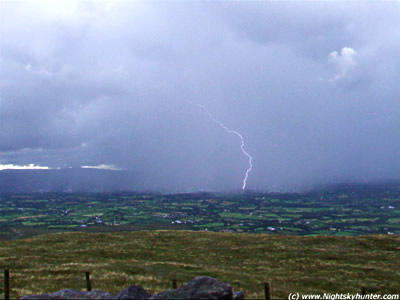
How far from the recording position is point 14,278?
33312 mm

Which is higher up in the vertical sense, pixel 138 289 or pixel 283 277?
pixel 138 289

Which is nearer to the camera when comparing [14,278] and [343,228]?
[14,278]

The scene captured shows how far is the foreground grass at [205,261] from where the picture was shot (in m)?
33.1

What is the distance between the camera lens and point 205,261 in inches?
1887

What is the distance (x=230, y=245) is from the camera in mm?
61781

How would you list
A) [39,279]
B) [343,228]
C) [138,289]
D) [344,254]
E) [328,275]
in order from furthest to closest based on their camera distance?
1. [343,228]
2. [344,254]
3. [328,275]
4. [39,279]
5. [138,289]

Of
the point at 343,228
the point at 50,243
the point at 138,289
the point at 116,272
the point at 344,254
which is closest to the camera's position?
the point at 138,289

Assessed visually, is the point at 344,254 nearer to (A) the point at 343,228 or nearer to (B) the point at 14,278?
(B) the point at 14,278

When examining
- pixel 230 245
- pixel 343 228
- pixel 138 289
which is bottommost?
pixel 343 228

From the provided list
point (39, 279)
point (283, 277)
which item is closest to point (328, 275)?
point (283, 277)

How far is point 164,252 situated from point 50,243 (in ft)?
74.5

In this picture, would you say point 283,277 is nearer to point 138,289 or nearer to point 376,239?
point 138,289

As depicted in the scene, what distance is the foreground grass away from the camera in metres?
33.1

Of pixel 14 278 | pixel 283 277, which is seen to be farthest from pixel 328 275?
pixel 14 278
